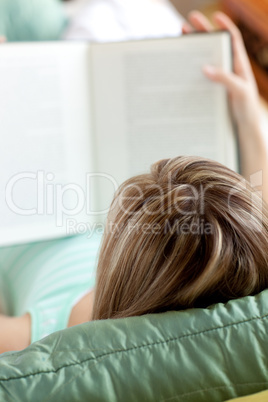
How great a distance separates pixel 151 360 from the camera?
0.48m

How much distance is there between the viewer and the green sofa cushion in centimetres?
47

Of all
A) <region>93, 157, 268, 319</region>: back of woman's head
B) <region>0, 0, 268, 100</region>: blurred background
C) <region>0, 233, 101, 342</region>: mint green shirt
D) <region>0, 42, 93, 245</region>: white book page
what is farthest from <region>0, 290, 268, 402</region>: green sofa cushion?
<region>0, 0, 268, 100</region>: blurred background

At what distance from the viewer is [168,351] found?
1.61 ft

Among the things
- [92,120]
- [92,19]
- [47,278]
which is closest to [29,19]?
[92,19]

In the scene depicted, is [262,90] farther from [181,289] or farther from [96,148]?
[181,289]

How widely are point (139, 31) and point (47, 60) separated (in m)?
0.50

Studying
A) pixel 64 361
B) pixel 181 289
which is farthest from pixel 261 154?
pixel 64 361

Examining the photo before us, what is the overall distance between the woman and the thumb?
1.45 feet

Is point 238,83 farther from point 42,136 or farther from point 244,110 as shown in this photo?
point 42,136

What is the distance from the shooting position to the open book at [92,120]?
97cm

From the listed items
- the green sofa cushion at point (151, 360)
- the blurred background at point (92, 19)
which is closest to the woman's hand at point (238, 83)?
the blurred background at point (92, 19)

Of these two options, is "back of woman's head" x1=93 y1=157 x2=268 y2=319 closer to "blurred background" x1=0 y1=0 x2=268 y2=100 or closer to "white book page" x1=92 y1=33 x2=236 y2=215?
"white book page" x1=92 y1=33 x2=236 y2=215

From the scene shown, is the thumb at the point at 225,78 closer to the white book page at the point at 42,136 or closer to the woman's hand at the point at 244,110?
the woman's hand at the point at 244,110

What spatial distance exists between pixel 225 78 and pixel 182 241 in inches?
22.1
